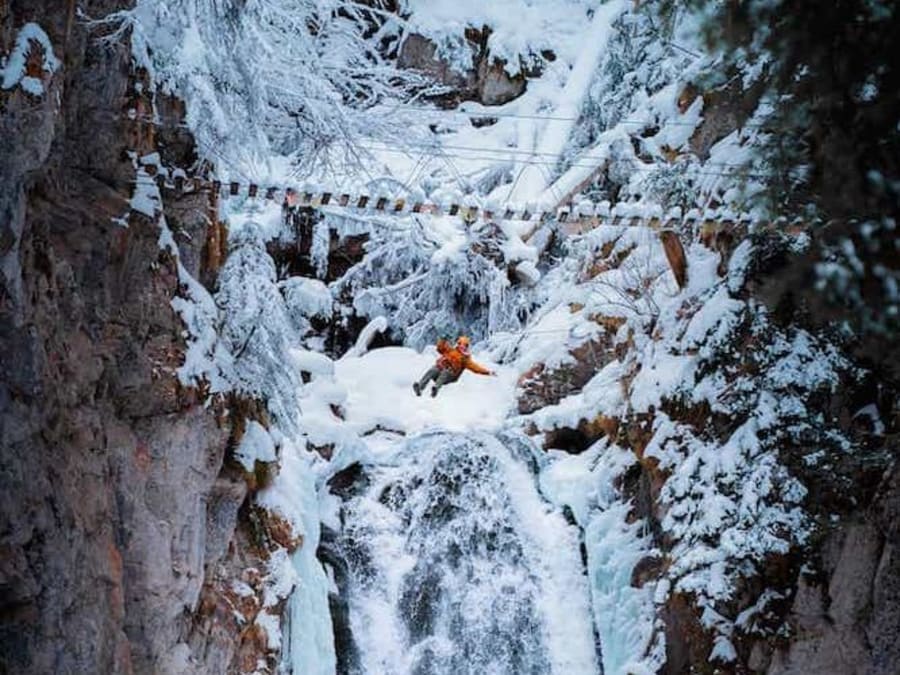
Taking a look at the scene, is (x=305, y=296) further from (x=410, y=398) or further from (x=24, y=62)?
(x=24, y=62)

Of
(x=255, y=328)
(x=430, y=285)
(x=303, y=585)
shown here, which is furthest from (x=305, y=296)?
(x=303, y=585)

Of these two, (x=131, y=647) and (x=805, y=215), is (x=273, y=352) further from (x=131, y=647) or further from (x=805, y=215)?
(x=805, y=215)

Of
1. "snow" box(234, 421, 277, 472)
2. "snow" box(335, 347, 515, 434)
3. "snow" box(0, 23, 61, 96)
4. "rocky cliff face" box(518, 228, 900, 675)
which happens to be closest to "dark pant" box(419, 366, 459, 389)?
"snow" box(335, 347, 515, 434)

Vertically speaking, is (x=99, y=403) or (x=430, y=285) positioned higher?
(x=430, y=285)

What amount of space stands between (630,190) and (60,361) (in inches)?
254

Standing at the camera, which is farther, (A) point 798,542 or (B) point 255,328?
(B) point 255,328

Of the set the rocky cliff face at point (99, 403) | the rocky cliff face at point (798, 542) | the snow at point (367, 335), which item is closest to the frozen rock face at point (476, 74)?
the snow at point (367, 335)

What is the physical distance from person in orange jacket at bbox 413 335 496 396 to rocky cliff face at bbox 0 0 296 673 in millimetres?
4634

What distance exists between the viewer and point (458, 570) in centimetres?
1004

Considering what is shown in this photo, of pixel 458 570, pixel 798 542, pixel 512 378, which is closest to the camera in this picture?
pixel 798 542

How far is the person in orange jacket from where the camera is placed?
12422mm

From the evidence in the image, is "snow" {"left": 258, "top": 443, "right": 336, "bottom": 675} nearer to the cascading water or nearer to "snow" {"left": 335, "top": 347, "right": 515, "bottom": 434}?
the cascading water

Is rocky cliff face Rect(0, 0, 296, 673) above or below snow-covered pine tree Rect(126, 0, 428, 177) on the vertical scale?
below

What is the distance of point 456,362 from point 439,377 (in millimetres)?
335
